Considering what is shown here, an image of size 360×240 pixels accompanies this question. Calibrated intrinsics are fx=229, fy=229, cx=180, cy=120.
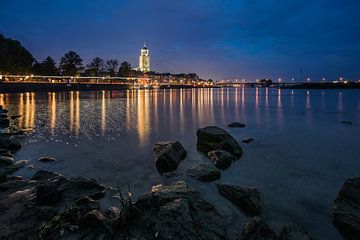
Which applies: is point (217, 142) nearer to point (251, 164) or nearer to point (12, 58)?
point (251, 164)

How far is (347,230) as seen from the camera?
20.2ft

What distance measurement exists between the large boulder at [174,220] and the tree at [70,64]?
144 meters

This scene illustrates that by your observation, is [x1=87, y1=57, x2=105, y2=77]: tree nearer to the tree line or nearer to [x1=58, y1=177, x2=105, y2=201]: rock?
the tree line

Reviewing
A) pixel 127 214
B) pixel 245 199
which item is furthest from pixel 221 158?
pixel 127 214

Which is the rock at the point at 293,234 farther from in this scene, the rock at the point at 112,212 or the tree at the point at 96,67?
the tree at the point at 96,67

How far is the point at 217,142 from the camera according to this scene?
1283 cm

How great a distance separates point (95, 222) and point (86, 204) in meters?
1.44

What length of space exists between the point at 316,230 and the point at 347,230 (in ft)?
2.42

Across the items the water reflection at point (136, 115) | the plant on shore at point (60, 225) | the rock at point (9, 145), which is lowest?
the plant on shore at point (60, 225)

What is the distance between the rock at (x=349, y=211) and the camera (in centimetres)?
605

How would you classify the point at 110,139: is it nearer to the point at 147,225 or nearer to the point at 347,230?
the point at 147,225

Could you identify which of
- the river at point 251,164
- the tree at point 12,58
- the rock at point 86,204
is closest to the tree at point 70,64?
the tree at point 12,58

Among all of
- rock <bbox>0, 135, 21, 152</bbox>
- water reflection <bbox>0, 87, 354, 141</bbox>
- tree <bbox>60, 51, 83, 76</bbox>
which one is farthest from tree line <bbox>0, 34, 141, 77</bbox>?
rock <bbox>0, 135, 21, 152</bbox>

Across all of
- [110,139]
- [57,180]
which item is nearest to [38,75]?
[110,139]
